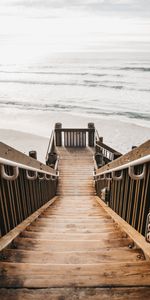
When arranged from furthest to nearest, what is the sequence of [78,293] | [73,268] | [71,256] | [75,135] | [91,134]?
[75,135] → [91,134] → [71,256] → [73,268] → [78,293]

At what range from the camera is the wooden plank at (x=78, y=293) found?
194 cm

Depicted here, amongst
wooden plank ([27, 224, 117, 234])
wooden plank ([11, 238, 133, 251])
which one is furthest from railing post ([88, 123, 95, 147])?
wooden plank ([11, 238, 133, 251])

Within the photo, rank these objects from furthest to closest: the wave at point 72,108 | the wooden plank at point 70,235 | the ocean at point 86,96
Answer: the ocean at point 86,96 < the wave at point 72,108 < the wooden plank at point 70,235

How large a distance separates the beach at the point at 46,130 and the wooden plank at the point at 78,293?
14.7 m

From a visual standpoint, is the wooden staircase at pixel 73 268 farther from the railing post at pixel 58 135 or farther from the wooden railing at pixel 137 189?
the railing post at pixel 58 135

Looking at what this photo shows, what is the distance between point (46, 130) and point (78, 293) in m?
20.5

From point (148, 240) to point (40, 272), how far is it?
0.91 m

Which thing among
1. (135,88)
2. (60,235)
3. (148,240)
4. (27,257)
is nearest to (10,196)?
(60,235)

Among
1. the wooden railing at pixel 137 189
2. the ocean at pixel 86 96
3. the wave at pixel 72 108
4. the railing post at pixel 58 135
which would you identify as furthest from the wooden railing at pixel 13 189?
the wave at pixel 72 108

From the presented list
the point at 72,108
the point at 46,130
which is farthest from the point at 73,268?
the point at 72,108

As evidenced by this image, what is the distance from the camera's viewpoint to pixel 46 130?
73.1ft

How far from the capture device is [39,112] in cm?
2770

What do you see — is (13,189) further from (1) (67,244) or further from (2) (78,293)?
(2) (78,293)

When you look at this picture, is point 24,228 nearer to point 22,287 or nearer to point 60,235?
point 60,235
